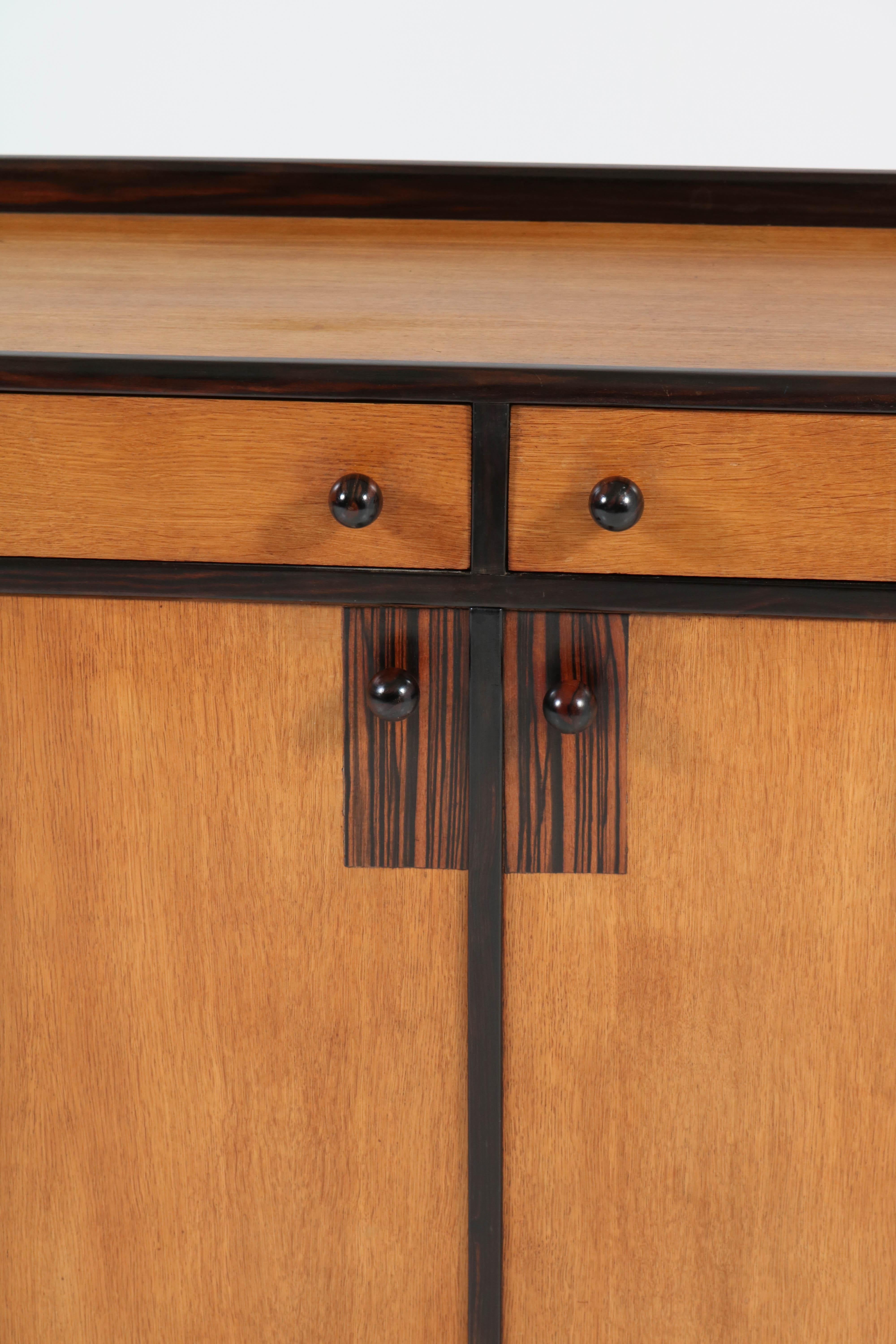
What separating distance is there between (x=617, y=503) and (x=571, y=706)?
3.9 inches

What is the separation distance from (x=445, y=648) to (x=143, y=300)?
0.27 metres

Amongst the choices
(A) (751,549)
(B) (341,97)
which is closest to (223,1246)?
(A) (751,549)

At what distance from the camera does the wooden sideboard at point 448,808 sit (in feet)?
1.81

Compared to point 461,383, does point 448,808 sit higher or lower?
lower

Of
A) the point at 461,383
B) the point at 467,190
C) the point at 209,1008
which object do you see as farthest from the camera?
the point at 467,190

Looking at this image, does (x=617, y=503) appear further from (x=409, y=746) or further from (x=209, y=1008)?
(x=209, y=1008)

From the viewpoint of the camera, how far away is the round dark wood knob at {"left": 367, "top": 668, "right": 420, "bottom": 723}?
568 mm

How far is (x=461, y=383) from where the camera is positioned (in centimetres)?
53

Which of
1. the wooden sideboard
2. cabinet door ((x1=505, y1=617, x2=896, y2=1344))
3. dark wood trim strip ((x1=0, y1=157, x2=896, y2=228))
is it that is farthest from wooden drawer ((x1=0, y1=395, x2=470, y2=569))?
dark wood trim strip ((x1=0, y1=157, x2=896, y2=228))

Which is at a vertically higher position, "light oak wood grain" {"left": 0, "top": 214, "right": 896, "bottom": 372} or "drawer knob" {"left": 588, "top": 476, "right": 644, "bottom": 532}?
"light oak wood grain" {"left": 0, "top": 214, "right": 896, "bottom": 372}

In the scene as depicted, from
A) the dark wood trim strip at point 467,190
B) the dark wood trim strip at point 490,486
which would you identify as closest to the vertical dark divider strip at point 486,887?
the dark wood trim strip at point 490,486

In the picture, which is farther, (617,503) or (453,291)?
(453,291)

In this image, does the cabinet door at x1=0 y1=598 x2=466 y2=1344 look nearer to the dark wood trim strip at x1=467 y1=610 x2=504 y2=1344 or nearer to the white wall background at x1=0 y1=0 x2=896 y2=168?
the dark wood trim strip at x1=467 y1=610 x2=504 y2=1344

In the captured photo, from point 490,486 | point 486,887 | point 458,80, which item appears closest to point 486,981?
point 486,887
